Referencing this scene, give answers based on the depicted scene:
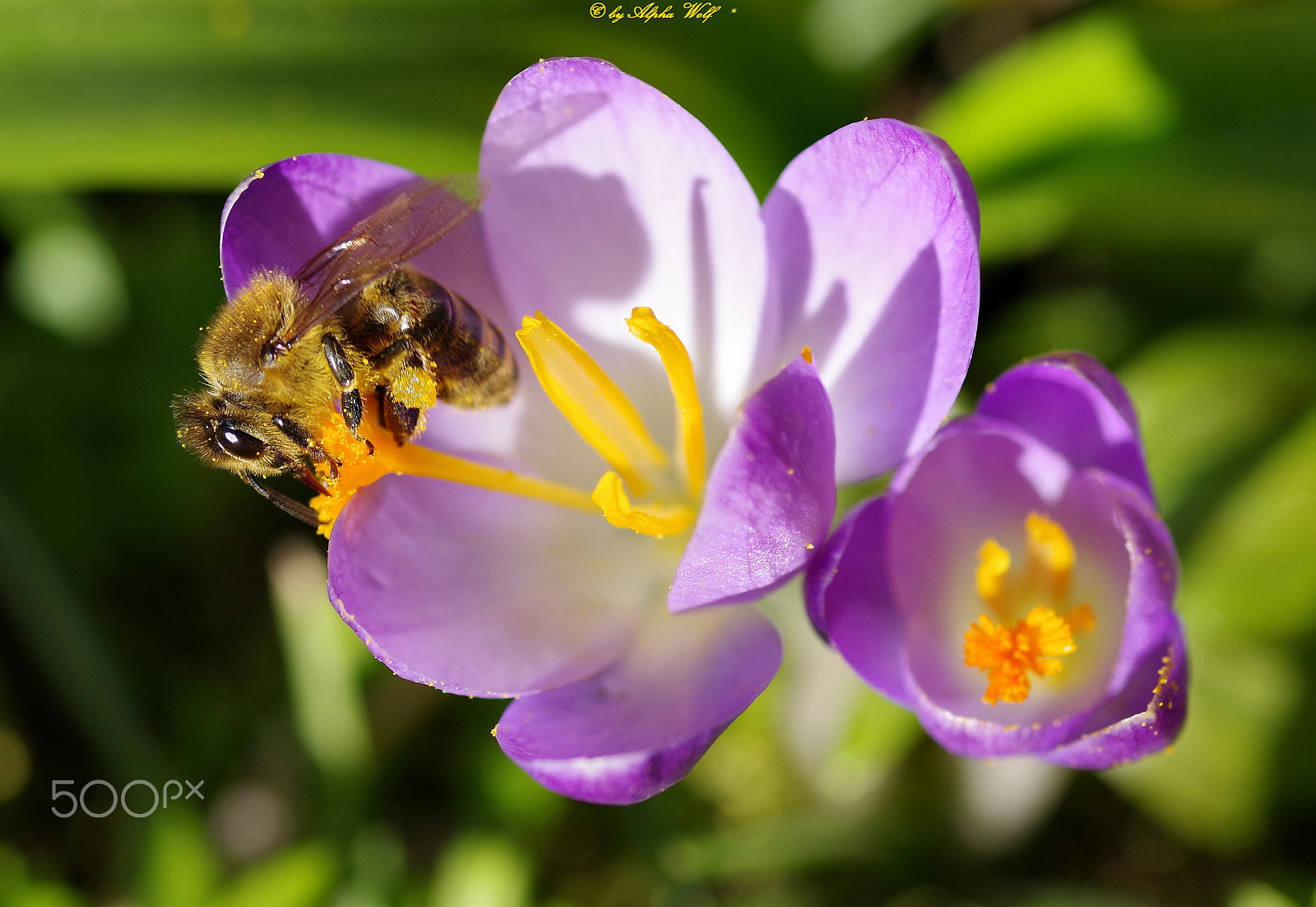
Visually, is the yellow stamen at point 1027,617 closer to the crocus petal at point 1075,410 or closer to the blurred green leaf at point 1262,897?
the crocus petal at point 1075,410

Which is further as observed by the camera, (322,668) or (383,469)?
(322,668)

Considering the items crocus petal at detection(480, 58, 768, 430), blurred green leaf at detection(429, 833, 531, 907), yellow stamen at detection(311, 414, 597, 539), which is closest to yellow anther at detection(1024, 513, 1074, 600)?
crocus petal at detection(480, 58, 768, 430)

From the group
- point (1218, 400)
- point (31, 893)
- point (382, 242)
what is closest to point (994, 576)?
point (382, 242)

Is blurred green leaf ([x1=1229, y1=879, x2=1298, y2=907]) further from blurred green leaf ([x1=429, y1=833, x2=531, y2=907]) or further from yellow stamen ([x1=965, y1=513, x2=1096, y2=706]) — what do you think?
blurred green leaf ([x1=429, y1=833, x2=531, y2=907])

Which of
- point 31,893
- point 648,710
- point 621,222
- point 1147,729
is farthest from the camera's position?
point 31,893

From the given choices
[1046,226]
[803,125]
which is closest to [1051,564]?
[1046,226]

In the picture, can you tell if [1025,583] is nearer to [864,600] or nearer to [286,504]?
[864,600]

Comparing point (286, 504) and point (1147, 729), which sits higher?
point (286, 504)
